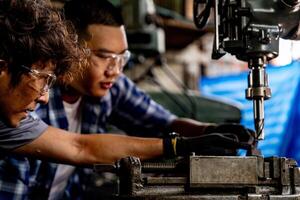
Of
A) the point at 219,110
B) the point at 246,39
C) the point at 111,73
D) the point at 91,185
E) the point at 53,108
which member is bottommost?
the point at 91,185

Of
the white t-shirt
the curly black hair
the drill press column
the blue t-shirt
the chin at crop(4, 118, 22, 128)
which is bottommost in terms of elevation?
the white t-shirt

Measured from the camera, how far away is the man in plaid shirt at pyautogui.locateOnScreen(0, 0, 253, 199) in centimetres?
191

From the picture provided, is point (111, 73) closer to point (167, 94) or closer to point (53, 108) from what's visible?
point (53, 108)

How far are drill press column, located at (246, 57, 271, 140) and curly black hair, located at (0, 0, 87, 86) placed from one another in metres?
0.49

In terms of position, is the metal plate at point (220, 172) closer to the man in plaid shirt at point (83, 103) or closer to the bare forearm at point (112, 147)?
the bare forearm at point (112, 147)

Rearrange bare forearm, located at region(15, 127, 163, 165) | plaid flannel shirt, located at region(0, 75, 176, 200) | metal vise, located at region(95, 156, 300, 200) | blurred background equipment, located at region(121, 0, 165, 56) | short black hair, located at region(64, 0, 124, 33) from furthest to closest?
blurred background equipment, located at region(121, 0, 165, 56)
short black hair, located at region(64, 0, 124, 33)
plaid flannel shirt, located at region(0, 75, 176, 200)
bare forearm, located at region(15, 127, 163, 165)
metal vise, located at region(95, 156, 300, 200)

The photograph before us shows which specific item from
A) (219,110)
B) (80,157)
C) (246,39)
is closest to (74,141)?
(80,157)

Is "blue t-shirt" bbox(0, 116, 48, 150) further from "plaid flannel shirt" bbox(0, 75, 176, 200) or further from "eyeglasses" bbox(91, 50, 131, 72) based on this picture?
"eyeglasses" bbox(91, 50, 131, 72)

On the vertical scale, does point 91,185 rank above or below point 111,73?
below

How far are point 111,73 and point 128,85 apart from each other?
35 cm

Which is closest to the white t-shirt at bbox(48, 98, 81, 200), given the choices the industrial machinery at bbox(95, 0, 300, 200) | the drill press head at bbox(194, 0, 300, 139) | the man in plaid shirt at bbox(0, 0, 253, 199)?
the man in plaid shirt at bbox(0, 0, 253, 199)

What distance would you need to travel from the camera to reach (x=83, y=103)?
2125 mm

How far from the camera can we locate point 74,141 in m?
1.67

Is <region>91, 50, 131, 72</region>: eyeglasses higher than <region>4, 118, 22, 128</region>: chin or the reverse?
higher
